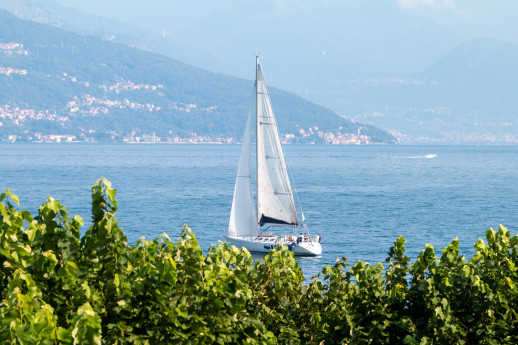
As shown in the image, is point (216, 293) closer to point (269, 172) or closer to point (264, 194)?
point (269, 172)

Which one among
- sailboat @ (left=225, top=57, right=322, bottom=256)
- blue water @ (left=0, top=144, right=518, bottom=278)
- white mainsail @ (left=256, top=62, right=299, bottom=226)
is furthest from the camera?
blue water @ (left=0, top=144, right=518, bottom=278)

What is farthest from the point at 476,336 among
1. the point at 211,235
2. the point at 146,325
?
the point at 211,235

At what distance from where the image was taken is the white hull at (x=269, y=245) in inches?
1945

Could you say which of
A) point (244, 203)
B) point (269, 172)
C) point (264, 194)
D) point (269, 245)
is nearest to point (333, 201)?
point (264, 194)

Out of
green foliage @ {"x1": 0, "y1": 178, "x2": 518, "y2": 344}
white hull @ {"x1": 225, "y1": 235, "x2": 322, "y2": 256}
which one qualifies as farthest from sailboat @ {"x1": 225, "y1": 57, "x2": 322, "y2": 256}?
green foliage @ {"x1": 0, "y1": 178, "x2": 518, "y2": 344}

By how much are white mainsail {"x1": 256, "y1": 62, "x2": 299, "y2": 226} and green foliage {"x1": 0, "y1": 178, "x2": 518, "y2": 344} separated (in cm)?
3374

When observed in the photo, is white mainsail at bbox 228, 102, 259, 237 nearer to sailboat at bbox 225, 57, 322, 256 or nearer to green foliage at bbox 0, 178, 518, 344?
sailboat at bbox 225, 57, 322, 256

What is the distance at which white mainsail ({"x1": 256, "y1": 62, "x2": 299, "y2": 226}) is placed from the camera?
4909 centimetres

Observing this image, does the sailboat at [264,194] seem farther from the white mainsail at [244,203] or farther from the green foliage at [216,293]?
the green foliage at [216,293]

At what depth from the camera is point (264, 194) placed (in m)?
50.7

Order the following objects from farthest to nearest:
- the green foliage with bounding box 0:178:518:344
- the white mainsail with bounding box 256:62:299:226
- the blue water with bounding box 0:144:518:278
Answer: the blue water with bounding box 0:144:518:278 < the white mainsail with bounding box 256:62:299:226 < the green foliage with bounding box 0:178:518:344

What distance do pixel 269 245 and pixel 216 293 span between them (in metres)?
36.6

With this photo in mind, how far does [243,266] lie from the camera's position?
1421 cm

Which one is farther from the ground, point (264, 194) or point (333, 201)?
point (264, 194)
